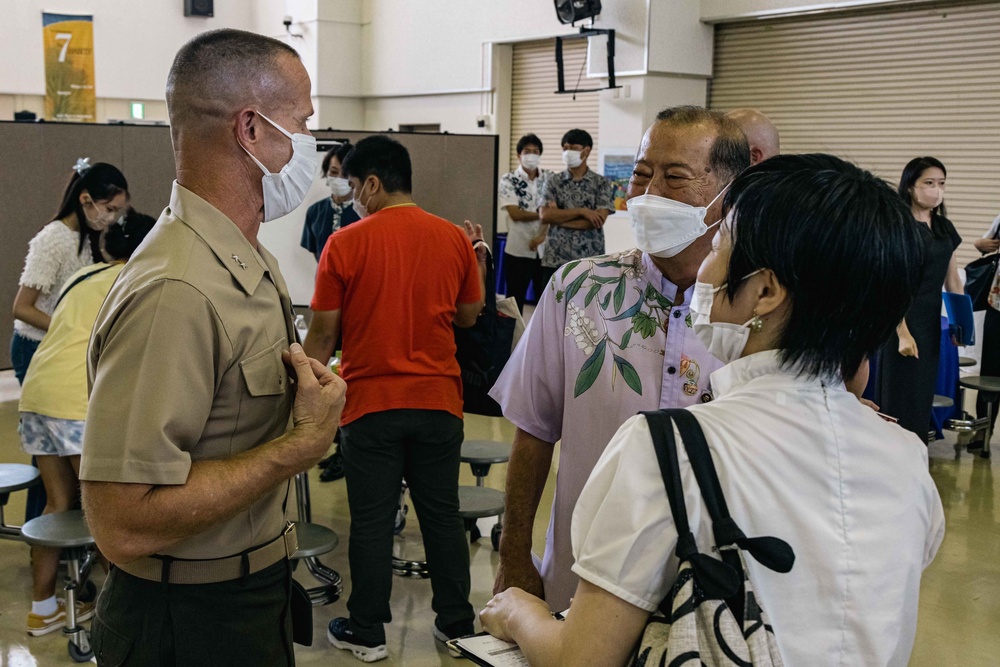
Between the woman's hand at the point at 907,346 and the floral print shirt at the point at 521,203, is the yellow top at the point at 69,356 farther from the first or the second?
the floral print shirt at the point at 521,203

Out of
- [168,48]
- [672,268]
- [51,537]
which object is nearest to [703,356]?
[672,268]

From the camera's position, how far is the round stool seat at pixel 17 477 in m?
3.69

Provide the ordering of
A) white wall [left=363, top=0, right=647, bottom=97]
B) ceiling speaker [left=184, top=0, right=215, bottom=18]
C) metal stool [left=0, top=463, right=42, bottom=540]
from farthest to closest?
ceiling speaker [left=184, top=0, right=215, bottom=18]
white wall [left=363, top=0, right=647, bottom=97]
metal stool [left=0, top=463, right=42, bottom=540]

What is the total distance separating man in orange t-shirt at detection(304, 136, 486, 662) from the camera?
10.8ft

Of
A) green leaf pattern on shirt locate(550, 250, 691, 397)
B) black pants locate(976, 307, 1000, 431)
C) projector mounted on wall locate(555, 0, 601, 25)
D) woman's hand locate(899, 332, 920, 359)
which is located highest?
projector mounted on wall locate(555, 0, 601, 25)

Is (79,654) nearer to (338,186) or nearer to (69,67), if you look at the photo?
(338,186)

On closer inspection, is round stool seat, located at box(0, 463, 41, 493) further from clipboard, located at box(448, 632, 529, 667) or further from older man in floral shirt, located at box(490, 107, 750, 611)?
clipboard, located at box(448, 632, 529, 667)

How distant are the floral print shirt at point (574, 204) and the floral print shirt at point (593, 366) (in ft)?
19.2

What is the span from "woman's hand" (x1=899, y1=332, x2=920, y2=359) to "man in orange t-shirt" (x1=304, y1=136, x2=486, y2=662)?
2.66 metres

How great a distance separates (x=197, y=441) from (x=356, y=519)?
188cm

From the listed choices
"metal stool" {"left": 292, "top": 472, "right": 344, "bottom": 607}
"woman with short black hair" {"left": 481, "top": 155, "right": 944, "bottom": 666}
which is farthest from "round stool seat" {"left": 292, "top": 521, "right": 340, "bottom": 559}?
"woman with short black hair" {"left": 481, "top": 155, "right": 944, "bottom": 666}

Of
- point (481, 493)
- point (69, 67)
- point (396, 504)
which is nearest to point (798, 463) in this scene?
point (396, 504)

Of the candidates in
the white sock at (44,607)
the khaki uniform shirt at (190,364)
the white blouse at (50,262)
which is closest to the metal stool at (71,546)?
the white sock at (44,607)

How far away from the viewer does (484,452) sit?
14.1 feet
